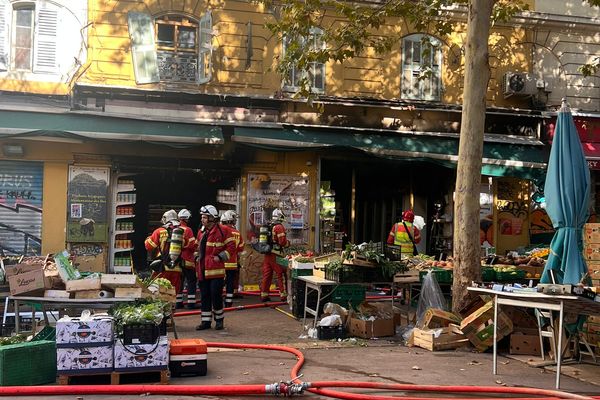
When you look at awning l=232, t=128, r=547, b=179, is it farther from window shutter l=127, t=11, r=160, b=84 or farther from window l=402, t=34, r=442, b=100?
window shutter l=127, t=11, r=160, b=84

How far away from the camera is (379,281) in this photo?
9891 mm

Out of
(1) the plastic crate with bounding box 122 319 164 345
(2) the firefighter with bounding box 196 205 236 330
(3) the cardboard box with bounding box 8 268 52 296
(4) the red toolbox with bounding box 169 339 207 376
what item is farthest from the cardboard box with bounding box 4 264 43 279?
(2) the firefighter with bounding box 196 205 236 330

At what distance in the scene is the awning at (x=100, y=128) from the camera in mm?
13508

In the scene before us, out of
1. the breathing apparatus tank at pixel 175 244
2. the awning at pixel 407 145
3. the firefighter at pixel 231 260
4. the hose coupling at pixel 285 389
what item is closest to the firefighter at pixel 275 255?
the firefighter at pixel 231 260

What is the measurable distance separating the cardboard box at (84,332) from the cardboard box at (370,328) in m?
4.17

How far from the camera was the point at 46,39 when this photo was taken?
48.7 feet

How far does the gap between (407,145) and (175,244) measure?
679cm

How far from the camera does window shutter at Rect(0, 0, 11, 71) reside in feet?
47.5

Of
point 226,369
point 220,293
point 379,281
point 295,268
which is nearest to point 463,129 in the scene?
point 379,281


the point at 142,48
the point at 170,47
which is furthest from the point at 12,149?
the point at 170,47

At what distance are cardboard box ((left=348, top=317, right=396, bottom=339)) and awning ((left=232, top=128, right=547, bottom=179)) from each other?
5922 millimetres

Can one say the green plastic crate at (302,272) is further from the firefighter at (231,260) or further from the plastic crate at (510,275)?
the plastic crate at (510,275)

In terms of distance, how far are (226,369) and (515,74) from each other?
12.3 metres

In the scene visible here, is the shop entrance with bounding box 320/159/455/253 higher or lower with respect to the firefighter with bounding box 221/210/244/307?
higher
